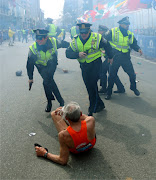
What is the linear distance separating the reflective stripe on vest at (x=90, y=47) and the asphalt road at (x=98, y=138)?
1.27 meters

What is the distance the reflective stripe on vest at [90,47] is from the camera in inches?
182

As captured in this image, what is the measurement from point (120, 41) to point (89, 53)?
1.61 metres

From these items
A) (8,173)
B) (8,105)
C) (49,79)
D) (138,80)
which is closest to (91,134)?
(8,173)

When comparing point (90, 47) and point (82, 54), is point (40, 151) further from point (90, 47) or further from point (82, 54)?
point (90, 47)

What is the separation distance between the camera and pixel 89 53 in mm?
4703

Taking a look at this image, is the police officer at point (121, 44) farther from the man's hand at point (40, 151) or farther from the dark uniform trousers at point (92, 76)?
the man's hand at point (40, 151)

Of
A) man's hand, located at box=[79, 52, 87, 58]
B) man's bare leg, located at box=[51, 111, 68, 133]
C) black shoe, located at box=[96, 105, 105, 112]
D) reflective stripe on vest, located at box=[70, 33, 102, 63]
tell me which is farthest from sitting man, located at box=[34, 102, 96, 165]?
black shoe, located at box=[96, 105, 105, 112]

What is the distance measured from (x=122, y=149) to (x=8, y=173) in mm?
1725

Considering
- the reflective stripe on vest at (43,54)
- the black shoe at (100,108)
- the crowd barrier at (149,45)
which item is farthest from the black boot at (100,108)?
the crowd barrier at (149,45)

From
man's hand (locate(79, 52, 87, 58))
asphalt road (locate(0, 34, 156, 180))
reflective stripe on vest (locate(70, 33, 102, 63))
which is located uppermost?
reflective stripe on vest (locate(70, 33, 102, 63))

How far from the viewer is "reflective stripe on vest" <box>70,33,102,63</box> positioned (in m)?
4.62

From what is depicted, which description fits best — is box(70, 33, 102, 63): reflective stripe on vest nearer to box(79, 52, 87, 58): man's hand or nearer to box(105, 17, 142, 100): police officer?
box(79, 52, 87, 58): man's hand

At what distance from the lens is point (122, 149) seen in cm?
373

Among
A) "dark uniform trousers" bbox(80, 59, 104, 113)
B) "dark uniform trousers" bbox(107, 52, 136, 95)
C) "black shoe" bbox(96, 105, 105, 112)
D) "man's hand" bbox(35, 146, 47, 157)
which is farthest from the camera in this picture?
"dark uniform trousers" bbox(107, 52, 136, 95)
